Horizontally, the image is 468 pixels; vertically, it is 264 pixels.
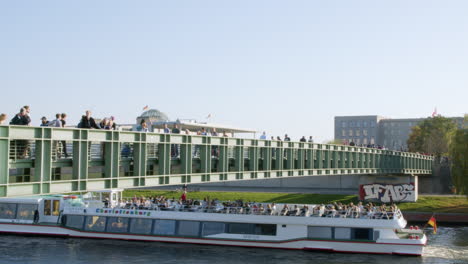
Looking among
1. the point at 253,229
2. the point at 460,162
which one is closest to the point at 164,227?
the point at 253,229

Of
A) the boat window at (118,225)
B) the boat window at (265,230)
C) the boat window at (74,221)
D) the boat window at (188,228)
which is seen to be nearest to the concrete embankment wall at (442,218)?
the boat window at (265,230)

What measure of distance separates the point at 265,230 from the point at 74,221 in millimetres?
16827

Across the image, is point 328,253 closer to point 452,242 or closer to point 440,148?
point 452,242

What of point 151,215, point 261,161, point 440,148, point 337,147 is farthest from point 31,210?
point 440,148

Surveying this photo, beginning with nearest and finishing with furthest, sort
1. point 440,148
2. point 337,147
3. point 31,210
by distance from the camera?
point 31,210 → point 337,147 → point 440,148

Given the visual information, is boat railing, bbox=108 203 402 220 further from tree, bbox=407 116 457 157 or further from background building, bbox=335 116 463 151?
background building, bbox=335 116 463 151

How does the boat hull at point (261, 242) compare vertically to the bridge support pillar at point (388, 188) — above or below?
below

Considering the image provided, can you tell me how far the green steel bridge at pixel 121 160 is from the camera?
1144 inches

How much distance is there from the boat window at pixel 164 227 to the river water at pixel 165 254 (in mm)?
974

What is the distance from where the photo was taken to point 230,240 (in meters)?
47.5

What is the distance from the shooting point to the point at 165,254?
143 feet

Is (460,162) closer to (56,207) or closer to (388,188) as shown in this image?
(388,188)

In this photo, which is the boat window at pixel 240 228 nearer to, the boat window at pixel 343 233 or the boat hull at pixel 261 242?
the boat hull at pixel 261 242

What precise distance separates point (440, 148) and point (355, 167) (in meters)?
66.7
